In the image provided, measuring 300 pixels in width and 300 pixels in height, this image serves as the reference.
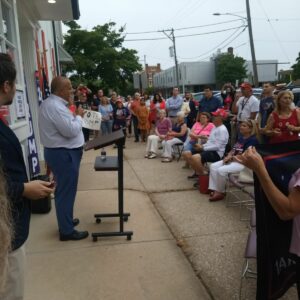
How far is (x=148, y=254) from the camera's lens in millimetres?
4215

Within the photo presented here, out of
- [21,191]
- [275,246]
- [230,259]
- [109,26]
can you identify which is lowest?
[230,259]

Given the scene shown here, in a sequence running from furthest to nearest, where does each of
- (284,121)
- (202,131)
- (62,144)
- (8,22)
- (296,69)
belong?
(296,69) < (202,131) < (284,121) < (8,22) < (62,144)

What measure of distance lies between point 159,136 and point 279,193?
8.26m

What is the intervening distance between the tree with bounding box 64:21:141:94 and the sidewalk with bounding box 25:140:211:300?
25618mm

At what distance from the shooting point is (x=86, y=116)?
6.45 metres

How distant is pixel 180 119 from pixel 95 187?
3.40 meters

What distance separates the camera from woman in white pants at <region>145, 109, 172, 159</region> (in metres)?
10.5

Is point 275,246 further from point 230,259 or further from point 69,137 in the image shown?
point 69,137

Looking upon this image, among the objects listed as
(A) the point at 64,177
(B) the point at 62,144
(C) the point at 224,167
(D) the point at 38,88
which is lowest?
(C) the point at 224,167

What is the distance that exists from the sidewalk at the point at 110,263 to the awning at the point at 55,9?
13.4 ft

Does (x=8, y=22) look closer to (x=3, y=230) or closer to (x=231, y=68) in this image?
(x=3, y=230)

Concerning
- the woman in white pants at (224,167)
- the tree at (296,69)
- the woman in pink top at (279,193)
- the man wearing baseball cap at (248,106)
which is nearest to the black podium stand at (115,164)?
the woman in white pants at (224,167)

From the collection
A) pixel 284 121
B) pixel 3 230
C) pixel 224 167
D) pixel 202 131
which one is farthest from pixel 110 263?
pixel 202 131

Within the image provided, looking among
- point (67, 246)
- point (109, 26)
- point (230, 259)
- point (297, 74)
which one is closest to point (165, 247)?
point (230, 259)
